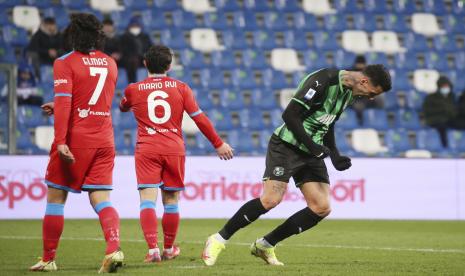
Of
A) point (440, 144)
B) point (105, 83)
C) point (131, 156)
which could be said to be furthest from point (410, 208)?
point (105, 83)

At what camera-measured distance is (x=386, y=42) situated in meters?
22.0

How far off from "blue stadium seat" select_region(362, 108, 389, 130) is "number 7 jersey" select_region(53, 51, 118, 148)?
12959 millimetres

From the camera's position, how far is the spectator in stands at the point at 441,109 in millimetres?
19453

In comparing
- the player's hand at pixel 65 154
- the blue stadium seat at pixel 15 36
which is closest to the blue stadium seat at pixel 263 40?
the blue stadium seat at pixel 15 36

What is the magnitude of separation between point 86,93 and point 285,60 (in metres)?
13.9

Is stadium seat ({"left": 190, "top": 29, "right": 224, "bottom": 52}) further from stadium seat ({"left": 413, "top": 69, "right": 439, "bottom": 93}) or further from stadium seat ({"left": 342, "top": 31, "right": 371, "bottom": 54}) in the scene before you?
stadium seat ({"left": 413, "top": 69, "right": 439, "bottom": 93})

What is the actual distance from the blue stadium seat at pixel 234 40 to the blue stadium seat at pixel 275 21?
77cm

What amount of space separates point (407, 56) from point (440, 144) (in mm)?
3092

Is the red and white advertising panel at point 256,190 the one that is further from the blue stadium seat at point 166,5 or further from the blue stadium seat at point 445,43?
the blue stadium seat at point 445,43

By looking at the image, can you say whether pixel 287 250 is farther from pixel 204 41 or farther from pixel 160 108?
pixel 204 41

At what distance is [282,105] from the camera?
19938 millimetres

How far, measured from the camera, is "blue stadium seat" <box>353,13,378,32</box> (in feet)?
72.7

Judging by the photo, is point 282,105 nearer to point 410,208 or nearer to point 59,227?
point 410,208

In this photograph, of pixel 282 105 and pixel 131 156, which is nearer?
pixel 131 156
